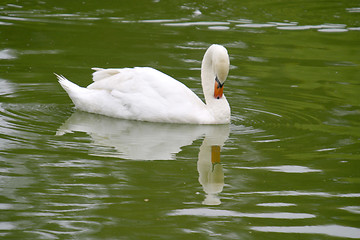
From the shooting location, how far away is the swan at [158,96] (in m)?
9.22

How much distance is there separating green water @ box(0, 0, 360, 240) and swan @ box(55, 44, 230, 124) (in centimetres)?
16

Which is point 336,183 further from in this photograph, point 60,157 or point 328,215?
point 60,157

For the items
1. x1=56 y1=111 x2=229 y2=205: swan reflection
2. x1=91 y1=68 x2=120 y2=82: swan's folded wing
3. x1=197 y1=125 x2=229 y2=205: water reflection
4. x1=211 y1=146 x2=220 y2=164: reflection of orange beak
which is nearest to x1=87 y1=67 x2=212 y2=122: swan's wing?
x1=56 y1=111 x2=229 y2=205: swan reflection

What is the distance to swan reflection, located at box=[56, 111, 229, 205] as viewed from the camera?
7.59 m

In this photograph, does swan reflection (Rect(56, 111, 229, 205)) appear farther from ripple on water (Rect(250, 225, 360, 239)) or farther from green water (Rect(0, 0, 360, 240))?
ripple on water (Rect(250, 225, 360, 239))

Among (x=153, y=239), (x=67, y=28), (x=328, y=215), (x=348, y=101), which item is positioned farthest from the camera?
(x=67, y=28)

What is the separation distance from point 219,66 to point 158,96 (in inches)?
30.8

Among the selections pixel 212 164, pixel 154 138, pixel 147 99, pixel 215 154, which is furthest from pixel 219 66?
pixel 212 164

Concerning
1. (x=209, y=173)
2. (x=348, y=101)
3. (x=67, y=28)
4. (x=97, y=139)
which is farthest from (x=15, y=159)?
(x=67, y=28)

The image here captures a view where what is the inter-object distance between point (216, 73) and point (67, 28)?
583 centimetres

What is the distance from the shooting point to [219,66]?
9125 millimetres

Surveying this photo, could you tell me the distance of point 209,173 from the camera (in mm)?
7418

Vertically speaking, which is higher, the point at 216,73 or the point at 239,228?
the point at 216,73

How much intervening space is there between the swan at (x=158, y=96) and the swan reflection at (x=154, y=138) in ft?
0.34
